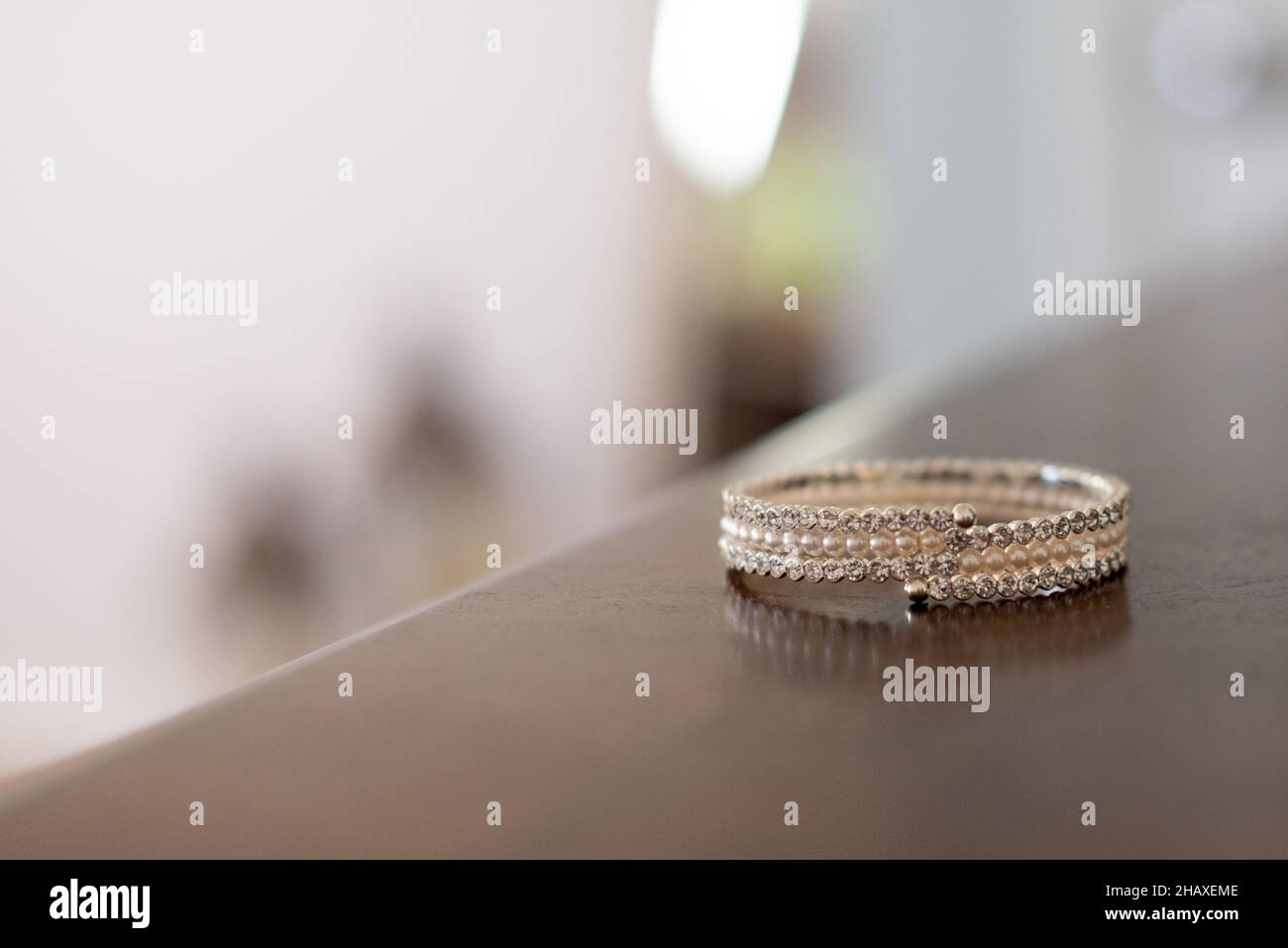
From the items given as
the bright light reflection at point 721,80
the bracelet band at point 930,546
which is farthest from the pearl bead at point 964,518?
the bright light reflection at point 721,80

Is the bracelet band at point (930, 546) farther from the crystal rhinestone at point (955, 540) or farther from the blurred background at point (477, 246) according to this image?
the blurred background at point (477, 246)

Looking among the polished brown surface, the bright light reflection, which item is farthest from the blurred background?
the polished brown surface

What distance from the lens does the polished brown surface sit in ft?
1.30

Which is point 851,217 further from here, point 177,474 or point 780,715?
point 780,715

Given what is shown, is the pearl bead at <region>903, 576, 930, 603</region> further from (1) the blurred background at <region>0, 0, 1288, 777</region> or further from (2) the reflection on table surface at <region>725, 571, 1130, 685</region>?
(1) the blurred background at <region>0, 0, 1288, 777</region>

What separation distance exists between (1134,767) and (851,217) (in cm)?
434

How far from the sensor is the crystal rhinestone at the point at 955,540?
29.0 inches

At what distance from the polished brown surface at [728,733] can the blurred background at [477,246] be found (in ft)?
7.96

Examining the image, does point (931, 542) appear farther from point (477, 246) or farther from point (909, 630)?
point (477, 246)

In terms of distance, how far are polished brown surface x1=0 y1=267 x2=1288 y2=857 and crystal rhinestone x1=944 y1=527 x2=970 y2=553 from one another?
0.04 meters

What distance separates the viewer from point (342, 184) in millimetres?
3611

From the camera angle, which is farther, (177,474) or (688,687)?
(177,474)
